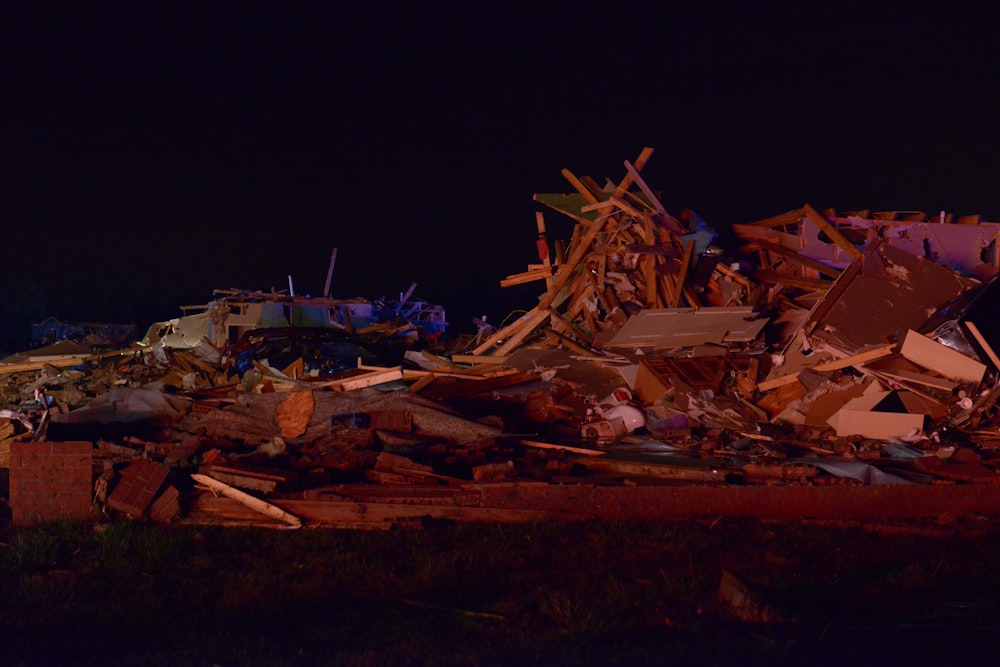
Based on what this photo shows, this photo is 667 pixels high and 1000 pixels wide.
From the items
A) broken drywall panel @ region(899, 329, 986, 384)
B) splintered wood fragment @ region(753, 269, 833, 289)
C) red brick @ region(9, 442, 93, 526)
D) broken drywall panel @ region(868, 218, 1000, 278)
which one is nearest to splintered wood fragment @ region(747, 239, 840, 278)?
splintered wood fragment @ region(753, 269, 833, 289)

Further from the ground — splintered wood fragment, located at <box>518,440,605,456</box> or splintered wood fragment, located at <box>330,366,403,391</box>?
splintered wood fragment, located at <box>330,366,403,391</box>

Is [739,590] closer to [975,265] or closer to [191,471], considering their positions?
[191,471]

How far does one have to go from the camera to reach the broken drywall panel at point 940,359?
9.27 m

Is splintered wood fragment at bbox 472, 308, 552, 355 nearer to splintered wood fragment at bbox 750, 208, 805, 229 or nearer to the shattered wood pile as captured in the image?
the shattered wood pile

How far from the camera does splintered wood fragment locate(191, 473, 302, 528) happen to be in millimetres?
6902

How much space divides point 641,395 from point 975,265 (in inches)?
258

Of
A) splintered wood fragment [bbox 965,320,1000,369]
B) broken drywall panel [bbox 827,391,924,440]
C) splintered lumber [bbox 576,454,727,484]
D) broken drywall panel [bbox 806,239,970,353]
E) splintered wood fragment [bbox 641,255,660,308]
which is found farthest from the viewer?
splintered wood fragment [bbox 641,255,660,308]

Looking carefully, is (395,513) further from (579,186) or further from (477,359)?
(579,186)

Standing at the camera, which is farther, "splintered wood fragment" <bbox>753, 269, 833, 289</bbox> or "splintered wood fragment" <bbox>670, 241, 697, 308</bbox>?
"splintered wood fragment" <bbox>670, 241, 697, 308</bbox>

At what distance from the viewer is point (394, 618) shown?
196 inches

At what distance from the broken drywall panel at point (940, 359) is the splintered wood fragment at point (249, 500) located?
678 cm

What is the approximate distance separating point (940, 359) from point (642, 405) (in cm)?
323

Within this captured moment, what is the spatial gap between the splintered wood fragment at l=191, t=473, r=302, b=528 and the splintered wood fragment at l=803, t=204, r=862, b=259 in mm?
9319

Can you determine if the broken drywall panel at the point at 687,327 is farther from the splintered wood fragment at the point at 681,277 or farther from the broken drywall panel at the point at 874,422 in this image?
the broken drywall panel at the point at 874,422
